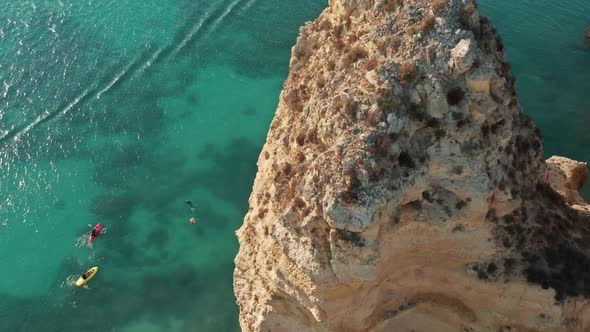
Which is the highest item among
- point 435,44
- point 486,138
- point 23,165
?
point 435,44

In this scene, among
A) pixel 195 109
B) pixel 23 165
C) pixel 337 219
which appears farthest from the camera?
pixel 195 109

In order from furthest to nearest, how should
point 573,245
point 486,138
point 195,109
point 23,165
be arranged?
1. point 195,109
2. point 23,165
3. point 573,245
4. point 486,138

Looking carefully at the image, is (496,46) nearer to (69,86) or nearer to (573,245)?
(573,245)

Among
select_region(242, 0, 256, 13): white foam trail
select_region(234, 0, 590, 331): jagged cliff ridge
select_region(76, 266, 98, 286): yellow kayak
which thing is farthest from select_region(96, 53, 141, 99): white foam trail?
select_region(234, 0, 590, 331): jagged cliff ridge

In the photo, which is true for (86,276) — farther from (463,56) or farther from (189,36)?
(463,56)

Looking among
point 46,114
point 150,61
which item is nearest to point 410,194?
point 46,114

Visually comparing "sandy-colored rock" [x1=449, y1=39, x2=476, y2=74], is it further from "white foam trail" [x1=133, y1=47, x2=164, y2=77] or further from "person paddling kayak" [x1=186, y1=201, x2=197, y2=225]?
"white foam trail" [x1=133, y1=47, x2=164, y2=77]

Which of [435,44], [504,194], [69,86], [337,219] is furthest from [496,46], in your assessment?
[69,86]
